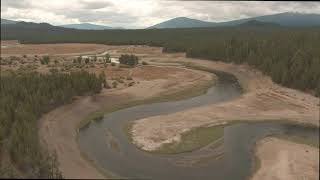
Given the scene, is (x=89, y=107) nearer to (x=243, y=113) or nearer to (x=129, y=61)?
(x=243, y=113)

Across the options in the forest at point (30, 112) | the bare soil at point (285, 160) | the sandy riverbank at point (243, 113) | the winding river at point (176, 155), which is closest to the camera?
the forest at point (30, 112)

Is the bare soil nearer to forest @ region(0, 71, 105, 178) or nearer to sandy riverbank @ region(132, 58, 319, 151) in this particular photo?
sandy riverbank @ region(132, 58, 319, 151)

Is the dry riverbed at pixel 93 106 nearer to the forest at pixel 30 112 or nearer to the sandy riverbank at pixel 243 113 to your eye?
the forest at pixel 30 112

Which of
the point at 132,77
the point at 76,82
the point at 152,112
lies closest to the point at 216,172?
the point at 152,112

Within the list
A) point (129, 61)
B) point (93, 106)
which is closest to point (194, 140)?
point (93, 106)

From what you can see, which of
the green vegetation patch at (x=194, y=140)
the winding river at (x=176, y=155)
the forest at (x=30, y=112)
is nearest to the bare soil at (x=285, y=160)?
the winding river at (x=176, y=155)

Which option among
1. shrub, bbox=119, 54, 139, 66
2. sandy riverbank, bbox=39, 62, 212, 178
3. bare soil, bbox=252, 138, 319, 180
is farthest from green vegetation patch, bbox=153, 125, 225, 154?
shrub, bbox=119, 54, 139, 66

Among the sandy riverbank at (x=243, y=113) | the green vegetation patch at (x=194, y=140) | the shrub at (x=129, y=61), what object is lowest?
the green vegetation patch at (x=194, y=140)
